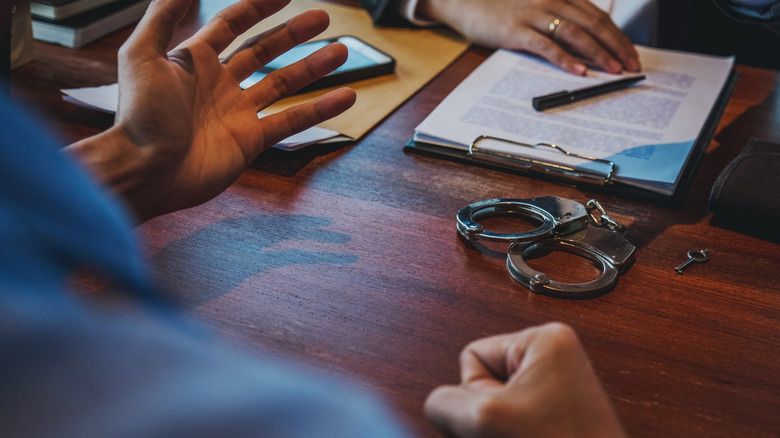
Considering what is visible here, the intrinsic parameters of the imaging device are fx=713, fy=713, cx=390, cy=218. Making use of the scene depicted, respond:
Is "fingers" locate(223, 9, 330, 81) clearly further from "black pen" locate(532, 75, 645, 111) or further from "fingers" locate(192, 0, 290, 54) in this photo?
"black pen" locate(532, 75, 645, 111)

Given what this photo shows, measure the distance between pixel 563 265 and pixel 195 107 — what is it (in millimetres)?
426

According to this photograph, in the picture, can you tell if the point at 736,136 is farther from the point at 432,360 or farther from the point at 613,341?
the point at 432,360

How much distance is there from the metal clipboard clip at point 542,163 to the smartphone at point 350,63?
277 mm

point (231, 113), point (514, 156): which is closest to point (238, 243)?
point (231, 113)

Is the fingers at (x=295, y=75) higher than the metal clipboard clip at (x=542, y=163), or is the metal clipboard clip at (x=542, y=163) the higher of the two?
the fingers at (x=295, y=75)

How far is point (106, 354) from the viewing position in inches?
23.2

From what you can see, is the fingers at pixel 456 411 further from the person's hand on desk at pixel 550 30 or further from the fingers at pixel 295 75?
the person's hand on desk at pixel 550 30

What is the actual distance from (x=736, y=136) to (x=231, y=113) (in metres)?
0.73

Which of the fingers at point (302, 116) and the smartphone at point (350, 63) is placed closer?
the fingers at point (302, 116)

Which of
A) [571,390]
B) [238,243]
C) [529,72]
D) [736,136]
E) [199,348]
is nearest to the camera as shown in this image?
[571,390]

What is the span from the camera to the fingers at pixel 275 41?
842 mm

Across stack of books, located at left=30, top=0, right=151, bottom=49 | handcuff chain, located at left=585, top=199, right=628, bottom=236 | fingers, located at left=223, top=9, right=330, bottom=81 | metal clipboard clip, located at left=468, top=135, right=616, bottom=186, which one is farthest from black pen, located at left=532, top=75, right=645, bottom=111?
stack of books, located at left=30, top=0, right=151, bottom=49

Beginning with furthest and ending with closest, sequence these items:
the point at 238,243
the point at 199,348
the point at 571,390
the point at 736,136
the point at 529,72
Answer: the point at 529,72, the point at 736,136, the point at 238,243, the point at 199,348, the point at 571,390

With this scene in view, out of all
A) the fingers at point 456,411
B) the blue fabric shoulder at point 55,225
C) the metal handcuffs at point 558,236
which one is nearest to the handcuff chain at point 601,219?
the metal handcuffs at point 558,236
